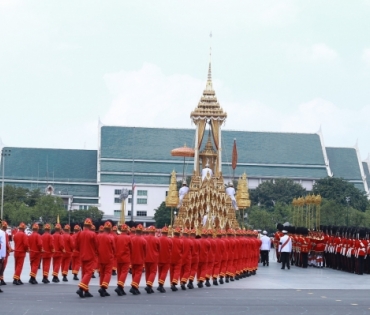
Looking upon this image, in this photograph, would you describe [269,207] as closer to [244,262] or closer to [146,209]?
[146,209]

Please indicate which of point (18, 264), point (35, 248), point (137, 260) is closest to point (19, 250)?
point (18, 264)

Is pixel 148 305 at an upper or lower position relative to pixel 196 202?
lower

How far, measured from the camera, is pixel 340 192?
349 feet

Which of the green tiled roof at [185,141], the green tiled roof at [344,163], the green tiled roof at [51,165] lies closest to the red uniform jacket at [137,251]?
the green tiled roof at [185,141]

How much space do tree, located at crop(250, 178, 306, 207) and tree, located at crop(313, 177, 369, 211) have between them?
6.05 metres

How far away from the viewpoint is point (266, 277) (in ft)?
104

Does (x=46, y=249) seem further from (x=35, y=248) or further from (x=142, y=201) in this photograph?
(x=142, y=201)

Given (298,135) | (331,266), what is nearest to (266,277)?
(331,266)

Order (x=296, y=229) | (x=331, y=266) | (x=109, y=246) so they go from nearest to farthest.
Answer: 1. (x=109, y=246)
2. (x=331, y=266)
3. (x=296, y=229)

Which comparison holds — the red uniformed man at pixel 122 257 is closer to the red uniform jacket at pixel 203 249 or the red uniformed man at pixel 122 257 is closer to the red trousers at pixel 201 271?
the red uniform jacket at pixel 203 249

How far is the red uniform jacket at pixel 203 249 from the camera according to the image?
25.2 meters

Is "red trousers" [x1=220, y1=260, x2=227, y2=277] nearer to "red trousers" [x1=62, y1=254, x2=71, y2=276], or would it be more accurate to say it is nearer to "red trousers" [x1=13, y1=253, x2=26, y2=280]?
"red trousers" [x1=62, y1=254, x2=71, y2=276]

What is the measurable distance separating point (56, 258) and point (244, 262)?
564cm

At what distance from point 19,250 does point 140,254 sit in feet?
13.8
